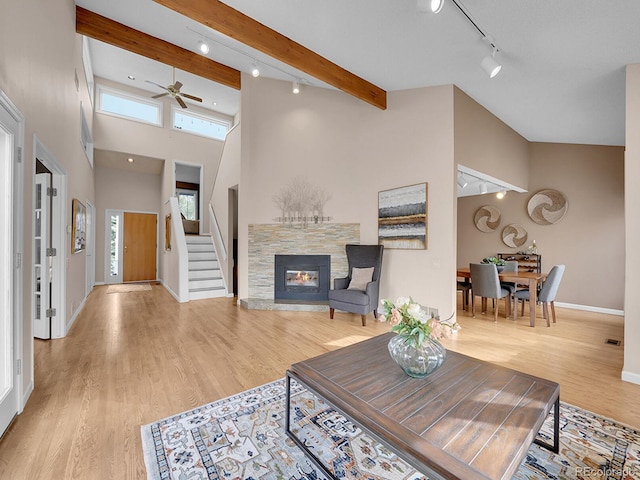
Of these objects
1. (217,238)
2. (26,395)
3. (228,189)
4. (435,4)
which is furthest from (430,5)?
(217,238)

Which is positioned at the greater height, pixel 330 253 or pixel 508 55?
pixel 508 55

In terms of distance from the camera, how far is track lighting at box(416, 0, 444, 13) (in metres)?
2.11

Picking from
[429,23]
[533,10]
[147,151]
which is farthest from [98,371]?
[147,151]

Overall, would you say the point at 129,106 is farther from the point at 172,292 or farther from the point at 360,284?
the point at 360,284

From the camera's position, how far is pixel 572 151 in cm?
533

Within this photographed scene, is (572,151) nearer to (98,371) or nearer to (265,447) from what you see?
(265,447)

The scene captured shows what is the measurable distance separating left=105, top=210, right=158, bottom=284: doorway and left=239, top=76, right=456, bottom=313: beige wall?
4845 mm

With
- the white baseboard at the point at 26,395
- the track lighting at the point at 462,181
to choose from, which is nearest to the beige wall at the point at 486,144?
the track lighting at the point at 462,181

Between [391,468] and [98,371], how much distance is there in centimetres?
263

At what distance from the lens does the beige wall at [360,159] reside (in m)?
3.91

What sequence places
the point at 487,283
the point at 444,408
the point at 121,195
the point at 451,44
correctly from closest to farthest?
the point at 444,408 → the point at 451,44 → the point at 487,283 → the point at 121,195

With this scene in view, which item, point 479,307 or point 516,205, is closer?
point 479,307

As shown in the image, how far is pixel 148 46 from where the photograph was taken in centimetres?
504

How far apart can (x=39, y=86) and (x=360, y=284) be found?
4143 millimetres
